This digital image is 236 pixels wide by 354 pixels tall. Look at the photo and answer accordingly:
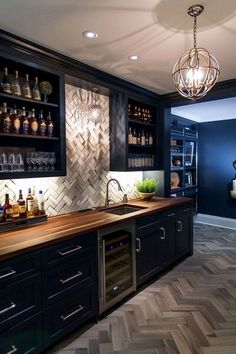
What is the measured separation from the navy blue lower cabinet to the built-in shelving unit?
1.17 meters

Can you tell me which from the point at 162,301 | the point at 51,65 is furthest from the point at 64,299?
the point at 51,65

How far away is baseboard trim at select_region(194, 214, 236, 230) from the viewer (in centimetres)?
563

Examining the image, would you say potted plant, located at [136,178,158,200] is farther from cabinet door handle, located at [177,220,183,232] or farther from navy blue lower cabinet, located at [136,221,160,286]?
navy blue lower cabinet, located at [136,221,160,286]

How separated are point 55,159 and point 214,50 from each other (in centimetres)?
195

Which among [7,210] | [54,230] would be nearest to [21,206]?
[7,210]

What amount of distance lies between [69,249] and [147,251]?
1.23m

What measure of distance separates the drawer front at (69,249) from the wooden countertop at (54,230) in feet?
0.19

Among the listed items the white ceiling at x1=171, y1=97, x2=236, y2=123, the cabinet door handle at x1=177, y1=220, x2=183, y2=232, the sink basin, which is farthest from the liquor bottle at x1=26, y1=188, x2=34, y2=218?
the white ceiling at x1=171, y1=97, x2=236, y2=123

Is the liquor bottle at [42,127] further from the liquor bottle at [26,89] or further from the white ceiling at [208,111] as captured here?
the white ceiling at [208,111]

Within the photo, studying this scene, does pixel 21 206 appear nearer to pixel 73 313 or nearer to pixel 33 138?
pixel 33 138

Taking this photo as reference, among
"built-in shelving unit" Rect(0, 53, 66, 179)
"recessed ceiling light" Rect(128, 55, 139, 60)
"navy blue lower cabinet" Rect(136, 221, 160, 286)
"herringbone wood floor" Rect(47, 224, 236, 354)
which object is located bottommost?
"herringbone wood floor" Rect(47, 224, 236, 354)

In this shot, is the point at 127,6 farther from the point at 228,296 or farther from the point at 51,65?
the point at 228,296

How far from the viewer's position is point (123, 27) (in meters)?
1.97

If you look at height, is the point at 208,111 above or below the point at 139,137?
above
